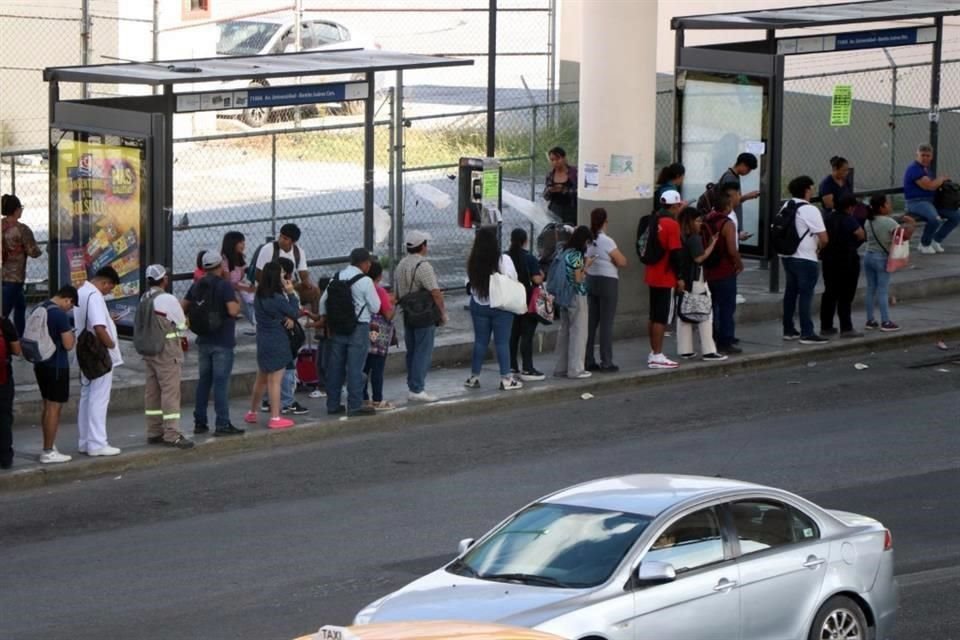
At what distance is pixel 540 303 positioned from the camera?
16938 millimetres

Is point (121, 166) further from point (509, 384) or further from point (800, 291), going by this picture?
point (800, 291)

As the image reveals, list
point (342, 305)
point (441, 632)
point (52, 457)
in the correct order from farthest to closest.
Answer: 1. point (342, 305)
2. point (52, 457)
3. point (441, 632)

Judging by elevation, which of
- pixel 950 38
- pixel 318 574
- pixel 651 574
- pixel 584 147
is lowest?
pixel 318 574

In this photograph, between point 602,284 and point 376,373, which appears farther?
point 602,284

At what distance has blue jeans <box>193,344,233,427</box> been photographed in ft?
49.5

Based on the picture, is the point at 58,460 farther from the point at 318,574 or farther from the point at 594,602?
the point at 594,602

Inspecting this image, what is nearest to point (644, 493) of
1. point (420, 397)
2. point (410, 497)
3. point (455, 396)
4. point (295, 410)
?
point (410, 497)

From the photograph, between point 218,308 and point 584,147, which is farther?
point 584,147

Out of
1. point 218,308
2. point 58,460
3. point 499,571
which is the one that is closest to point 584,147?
point 218,308

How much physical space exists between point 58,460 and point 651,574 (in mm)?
7327

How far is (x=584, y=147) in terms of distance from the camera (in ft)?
65.1

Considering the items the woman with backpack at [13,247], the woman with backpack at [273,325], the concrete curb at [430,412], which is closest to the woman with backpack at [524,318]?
the concrete curb at [430,412]

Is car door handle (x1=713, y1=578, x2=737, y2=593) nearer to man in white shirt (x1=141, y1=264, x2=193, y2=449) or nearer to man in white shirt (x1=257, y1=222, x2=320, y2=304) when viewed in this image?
man in white shirt (x1=141, y1=264, x2=193, y2=449)

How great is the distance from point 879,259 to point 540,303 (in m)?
4.46
